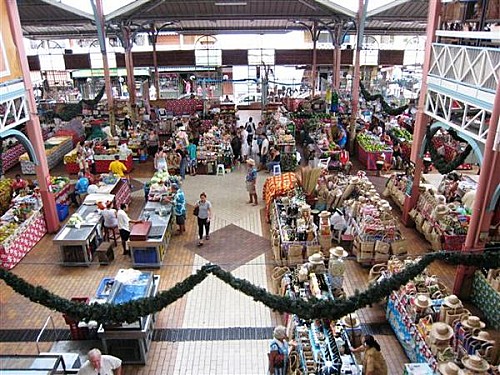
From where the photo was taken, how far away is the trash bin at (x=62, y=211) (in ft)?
46.0

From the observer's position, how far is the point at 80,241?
1128 cm

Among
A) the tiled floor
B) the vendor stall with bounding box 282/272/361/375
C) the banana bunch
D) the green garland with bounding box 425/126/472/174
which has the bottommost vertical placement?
the tiled floor

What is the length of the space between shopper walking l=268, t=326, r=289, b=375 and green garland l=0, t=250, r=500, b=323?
3.56 ft

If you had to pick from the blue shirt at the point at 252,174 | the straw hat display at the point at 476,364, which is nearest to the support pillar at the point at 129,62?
the blue shirt at the point at 252,174

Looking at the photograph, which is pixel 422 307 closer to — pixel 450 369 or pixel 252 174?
pixel 450 369

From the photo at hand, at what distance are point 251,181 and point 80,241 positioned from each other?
6.05m

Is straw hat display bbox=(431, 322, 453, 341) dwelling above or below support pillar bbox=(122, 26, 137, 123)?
below

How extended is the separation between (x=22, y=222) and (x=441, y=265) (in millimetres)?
11883

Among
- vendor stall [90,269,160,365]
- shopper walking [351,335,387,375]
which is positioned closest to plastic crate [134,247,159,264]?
vendor stall [90,269,160,365]

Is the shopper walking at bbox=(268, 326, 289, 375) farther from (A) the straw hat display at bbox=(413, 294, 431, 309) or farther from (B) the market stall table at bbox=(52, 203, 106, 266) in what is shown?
(B) the market stall table at bbox=(52, 203, 106, 266)

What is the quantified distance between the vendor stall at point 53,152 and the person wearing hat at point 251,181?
989 centimetres

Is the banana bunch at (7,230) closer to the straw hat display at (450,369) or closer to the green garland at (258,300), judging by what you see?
the green garland at (258,300)

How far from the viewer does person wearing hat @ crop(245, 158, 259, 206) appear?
14.7m

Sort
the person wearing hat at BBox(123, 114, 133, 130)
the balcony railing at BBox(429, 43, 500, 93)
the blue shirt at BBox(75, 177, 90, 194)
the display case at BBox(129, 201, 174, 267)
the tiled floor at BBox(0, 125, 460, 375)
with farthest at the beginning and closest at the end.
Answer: the person wearing hat at BBox(123, 114, 133, 130) < the blue shirt at BBox(75, 177, 90, 194) < the display case at BBox(129, 201, 174, 267) < the balcony railing at BBox(429, 43, 500, 93) < the tiled floor at BBox(0, 125, 460, 375)
